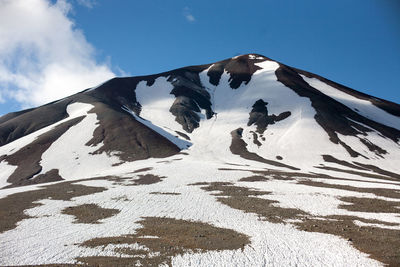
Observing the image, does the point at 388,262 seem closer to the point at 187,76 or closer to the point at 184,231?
the point at 184,231

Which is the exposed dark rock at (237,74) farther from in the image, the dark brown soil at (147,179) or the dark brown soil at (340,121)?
the dark brown soil at (147,179)

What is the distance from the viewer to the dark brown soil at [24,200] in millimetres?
28122

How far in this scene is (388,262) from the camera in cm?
1675

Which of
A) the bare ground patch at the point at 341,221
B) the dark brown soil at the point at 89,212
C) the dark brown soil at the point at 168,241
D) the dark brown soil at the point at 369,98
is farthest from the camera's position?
the dark brown soil at the point at 369,98

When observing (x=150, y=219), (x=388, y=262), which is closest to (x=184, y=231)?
(x=150, y=219)

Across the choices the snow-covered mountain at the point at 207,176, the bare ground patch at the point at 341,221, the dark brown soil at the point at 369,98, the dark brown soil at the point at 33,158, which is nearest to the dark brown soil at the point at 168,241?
the snow-covered mountain at the point at 207,176

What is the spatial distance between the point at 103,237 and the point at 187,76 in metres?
170

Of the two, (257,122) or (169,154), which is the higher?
(257,122)

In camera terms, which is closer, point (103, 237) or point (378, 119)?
point (103, 237)

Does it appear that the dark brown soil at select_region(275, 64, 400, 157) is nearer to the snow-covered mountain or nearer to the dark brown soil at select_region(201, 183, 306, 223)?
the snow-covered mountain

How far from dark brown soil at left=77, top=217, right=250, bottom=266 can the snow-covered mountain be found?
136 millimetres

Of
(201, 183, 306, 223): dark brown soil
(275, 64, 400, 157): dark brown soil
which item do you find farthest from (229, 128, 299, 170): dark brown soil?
(201, 183, 306, 223): dark brown soil

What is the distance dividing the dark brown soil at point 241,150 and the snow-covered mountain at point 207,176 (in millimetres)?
638

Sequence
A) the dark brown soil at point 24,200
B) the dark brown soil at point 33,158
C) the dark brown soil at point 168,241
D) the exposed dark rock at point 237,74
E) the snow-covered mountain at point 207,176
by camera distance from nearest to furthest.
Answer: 1. the dark brown soil at point 168,241
2. the snow-covered mountain at point 207,176
3. the dark brown soil at point 24,200
4. the dark brown soil at point 33,158
5. the exposed dark rock at point 237,74
